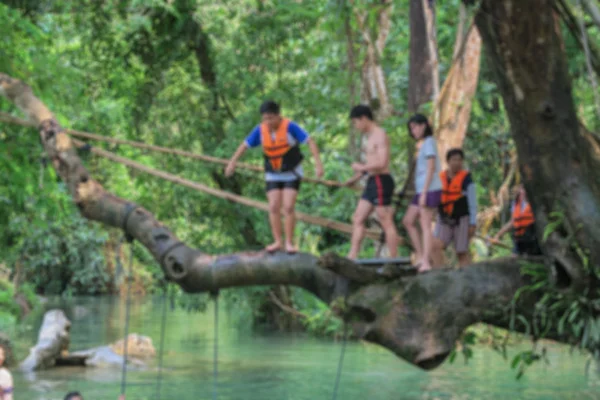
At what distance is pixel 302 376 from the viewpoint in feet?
54.1

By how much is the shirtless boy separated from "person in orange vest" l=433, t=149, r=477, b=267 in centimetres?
34

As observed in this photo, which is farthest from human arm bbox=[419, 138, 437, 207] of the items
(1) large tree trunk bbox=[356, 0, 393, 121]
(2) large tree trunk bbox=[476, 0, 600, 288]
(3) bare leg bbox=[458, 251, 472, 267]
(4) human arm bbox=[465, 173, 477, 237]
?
(1) large tree trunk bbox=[356, 0, 393, 121]

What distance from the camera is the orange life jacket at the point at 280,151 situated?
716 centimetres

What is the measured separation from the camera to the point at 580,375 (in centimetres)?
1608

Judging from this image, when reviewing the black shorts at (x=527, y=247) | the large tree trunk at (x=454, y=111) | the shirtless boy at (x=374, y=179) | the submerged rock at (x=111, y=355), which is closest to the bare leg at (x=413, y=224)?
the shirtless boy at (x=374, y=179)

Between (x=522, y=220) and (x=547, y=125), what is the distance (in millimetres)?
1866

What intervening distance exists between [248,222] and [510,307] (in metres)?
13.8

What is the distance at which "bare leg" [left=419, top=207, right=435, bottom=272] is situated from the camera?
633 centimetres

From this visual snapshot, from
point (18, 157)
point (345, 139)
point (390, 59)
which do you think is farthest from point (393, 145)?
point (345, 139)

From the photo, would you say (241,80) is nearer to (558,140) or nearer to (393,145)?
(393,145)

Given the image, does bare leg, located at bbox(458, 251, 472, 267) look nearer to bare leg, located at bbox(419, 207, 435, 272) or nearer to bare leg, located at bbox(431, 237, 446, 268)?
bare leg, located at bbox(431, 237, 446, 268)

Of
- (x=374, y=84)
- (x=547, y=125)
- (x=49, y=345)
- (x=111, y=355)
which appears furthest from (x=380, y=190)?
(x=111, y=355)

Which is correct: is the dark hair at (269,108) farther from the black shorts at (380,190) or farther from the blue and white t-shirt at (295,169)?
the black shorts at (380,190)

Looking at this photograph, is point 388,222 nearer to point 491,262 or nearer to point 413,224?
point 413,224
